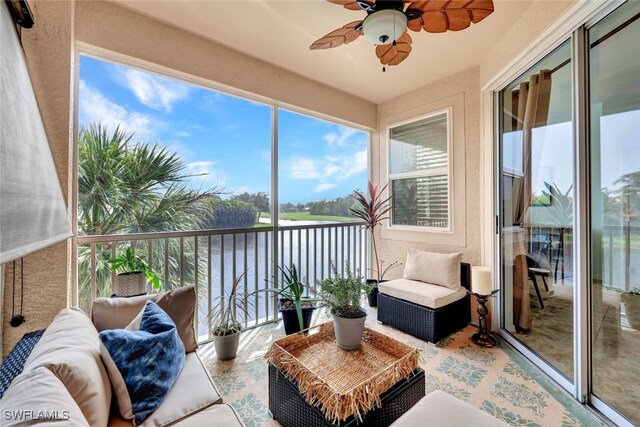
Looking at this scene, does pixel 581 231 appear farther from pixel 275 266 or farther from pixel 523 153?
pixel 275 266

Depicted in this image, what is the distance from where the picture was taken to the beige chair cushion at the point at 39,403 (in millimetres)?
622

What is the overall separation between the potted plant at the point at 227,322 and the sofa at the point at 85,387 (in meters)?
0.67

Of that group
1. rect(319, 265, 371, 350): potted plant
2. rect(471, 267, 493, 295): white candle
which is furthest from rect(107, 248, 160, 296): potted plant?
rect(471, 267, 493, 295): white candle

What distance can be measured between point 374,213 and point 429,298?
1418 millimetres

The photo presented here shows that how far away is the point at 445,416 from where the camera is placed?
1.00 meters

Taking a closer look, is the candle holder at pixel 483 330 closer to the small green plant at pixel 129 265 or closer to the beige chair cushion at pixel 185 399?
the beige chair cushion at pixel 185 399

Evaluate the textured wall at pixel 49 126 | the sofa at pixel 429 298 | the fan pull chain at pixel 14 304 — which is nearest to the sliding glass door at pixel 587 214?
the sofa at pixel 429 298

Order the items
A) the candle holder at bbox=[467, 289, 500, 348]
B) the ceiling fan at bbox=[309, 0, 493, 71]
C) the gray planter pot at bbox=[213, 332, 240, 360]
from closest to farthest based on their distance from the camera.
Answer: the ceiling fan at bbox=[309, 0, 493, 71]
the gray planter pot at bbox=[213, 332, 240, 360]
the candle holder at bbox=[467, 289, 500, 348]

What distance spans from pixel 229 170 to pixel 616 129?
2802 mm

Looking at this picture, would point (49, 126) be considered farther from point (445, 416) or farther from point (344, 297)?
point (445, 416)

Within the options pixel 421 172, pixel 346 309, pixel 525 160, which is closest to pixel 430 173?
pixel 421 172

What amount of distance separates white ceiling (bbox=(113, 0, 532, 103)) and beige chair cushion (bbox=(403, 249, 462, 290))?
2.04 m

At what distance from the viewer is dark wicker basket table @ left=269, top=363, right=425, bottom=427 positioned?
1.18 metres

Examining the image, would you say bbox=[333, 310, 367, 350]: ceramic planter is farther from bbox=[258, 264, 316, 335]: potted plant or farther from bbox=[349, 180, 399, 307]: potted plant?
bbox=[349, 180, 399, 307]: potted plant
